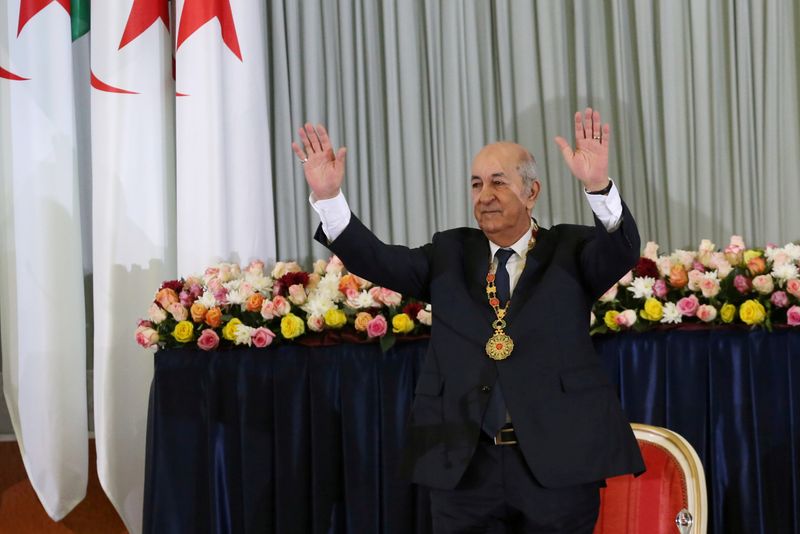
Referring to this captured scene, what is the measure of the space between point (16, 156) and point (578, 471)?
137 inches

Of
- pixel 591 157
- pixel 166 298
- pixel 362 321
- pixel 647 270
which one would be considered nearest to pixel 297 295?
pixel 362 321

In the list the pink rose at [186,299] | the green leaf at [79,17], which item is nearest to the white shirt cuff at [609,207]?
the pink rose at [186,299]

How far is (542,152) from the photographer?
4.67 m

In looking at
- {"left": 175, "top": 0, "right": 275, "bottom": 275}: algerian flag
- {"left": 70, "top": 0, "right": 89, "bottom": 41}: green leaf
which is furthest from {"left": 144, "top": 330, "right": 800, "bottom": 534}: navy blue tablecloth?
{"left": 70, "top": 0, "right": 89, "bottom": 41}: green leaf

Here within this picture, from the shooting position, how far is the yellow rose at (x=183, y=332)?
374 cm

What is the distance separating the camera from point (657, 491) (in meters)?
2.73

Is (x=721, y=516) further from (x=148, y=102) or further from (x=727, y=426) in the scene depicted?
(x=148, y=102)

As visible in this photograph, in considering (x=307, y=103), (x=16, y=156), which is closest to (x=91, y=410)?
(x=16, y=156)

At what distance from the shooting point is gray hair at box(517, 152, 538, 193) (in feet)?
8.23

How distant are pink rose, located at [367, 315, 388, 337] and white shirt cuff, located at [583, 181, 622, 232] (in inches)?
56.0

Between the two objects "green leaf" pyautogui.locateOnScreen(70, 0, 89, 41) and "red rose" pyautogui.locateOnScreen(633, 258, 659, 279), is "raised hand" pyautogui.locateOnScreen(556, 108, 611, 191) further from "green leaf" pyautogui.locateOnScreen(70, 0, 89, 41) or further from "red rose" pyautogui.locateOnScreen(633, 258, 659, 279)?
"green leaf" pyautogui.locateOnScreen(70, 0, 89, 41)

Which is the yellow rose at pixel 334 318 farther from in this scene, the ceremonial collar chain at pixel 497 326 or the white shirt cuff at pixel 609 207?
the white shirt cuff at pixel 609 207

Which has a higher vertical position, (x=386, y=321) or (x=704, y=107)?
(x=704, y=107)

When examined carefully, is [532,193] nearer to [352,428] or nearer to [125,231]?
[352,428]
